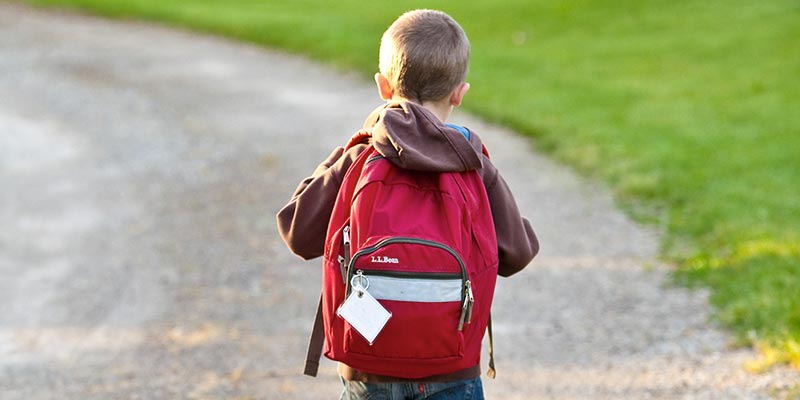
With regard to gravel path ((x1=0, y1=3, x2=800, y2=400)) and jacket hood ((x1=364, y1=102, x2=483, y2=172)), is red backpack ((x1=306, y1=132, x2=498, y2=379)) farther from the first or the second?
gravel path ((x1=0, y1=3, x2=800, y2=400))

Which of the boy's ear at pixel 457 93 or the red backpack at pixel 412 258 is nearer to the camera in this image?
the red backpack at pixel 412 258

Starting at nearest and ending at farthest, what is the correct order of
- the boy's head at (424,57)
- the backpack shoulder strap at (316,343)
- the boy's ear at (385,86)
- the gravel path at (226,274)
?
→ the boy's head at (424,57) → the boy's ear at (385,86) → the backpack shoulder strap at (316,343) → the gravel path at (226,274)

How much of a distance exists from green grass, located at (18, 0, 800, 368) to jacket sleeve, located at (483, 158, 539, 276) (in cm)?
235

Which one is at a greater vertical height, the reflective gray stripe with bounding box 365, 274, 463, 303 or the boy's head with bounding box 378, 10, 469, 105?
the boy's head with bounding box 378, 10, 469, 105

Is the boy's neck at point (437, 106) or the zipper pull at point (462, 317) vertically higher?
the boy's neck at point (437, 106)

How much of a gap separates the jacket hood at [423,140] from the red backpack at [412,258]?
0.10 feet

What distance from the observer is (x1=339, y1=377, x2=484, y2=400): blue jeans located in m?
2.38

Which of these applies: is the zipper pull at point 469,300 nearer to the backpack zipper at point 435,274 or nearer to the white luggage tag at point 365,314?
the backpack zipper at point 435,274

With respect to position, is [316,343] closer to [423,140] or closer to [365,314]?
[365,314]

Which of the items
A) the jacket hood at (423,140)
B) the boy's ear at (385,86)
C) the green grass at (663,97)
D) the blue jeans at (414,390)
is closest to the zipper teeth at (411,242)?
the jacket hood at (423,140)

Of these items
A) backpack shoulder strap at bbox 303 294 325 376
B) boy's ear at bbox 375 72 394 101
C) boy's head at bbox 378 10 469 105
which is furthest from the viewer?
backpack shoulder strap at bbox 303 294 325 376

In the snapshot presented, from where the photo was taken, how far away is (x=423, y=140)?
7.47 ft

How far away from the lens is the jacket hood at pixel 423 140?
2244 millimetres

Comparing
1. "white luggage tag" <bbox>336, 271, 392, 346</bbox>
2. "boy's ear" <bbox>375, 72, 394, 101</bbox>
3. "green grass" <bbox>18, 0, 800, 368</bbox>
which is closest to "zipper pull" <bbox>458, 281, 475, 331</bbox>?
"white luggage tag" <bbox>336, 271, 392, 346</bbox>
